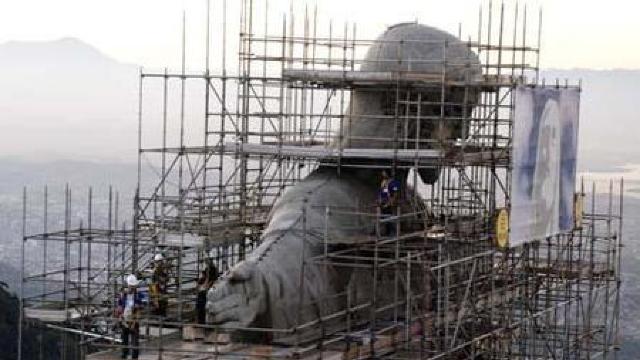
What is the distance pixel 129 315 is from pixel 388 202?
601cm

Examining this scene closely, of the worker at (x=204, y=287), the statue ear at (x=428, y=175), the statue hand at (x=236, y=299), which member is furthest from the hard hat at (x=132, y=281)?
the statue ear at (x=428, y=175)

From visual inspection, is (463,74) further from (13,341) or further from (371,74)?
(13,341)

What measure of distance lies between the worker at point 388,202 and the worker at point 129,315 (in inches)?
205

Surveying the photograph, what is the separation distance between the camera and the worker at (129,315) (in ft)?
88.1

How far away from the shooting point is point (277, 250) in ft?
91.0

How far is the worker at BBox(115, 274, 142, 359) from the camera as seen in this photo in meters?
26.9

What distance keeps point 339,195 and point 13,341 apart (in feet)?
167

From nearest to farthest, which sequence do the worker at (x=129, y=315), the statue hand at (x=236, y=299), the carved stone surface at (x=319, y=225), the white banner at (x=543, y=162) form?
the statue hand at (x=236, y=299)
the carved stone surface at (x=319, y=225)
the worker at (x=129, y=315)
the white banner at (x=543, y=162)

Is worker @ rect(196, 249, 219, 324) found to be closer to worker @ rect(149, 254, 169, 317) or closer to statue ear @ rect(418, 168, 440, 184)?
worker @ rect(149, 254, 169, 317)

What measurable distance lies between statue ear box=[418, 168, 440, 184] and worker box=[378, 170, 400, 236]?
173 centimetres

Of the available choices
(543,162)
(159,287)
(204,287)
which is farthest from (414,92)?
(159,287)

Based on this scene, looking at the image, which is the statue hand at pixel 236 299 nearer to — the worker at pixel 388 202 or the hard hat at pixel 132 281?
the hard hat at pixel 132 281

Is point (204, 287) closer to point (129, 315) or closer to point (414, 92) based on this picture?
point (129, 315)

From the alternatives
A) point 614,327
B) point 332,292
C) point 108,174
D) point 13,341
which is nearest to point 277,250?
point 332,292
